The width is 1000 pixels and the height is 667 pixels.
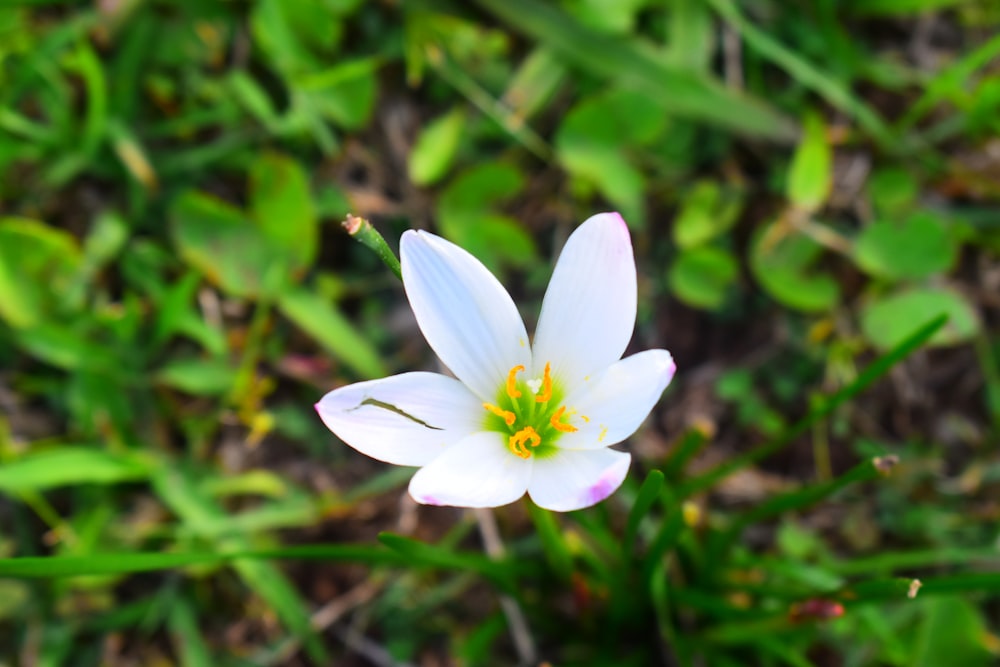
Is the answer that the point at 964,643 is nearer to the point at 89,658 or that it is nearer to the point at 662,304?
the point at 662,304

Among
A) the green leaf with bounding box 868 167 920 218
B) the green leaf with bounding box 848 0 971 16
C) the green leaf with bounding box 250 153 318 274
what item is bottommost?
the green leaf with bounding box 250 153 318 274

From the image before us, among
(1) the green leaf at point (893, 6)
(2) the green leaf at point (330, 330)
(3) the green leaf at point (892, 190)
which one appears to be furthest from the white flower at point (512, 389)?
(1) the green leaf at point (893, 6)

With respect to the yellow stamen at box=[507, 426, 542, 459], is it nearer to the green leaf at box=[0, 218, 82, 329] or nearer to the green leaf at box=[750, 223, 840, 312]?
the green leaf at box=[750, 223, 840, 312]

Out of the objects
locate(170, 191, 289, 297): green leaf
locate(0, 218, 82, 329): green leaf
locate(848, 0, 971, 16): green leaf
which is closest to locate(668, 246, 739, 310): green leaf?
locate(848, 0, 971, 16): green leaf

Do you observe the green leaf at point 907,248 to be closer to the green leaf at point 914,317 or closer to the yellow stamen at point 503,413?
the green leaf at point 914,317

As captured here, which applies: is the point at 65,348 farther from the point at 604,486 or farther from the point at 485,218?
the point at 604,486

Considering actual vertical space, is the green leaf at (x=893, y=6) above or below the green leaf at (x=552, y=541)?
above

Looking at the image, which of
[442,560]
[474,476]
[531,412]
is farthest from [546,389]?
[442,560]

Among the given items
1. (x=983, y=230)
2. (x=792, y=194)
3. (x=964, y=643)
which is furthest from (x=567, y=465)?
(x=983, y=230)
